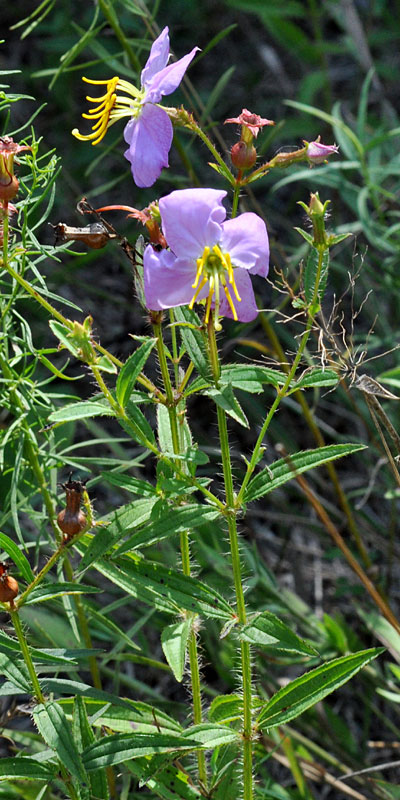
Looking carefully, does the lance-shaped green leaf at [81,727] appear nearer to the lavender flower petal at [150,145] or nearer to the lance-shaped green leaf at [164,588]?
the lance-shaped green leaf at [164,588]

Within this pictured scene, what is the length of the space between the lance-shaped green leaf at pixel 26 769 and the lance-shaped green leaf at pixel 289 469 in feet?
1.40

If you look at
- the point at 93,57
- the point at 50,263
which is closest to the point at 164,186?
the point at 50,263

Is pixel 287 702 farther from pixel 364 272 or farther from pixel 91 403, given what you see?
pixel 364 272

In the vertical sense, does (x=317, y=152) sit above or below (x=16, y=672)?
above

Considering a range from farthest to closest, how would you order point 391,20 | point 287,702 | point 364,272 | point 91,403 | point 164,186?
point 391,20 → point 164,186 → point 364,272 → point 287,702 → point 91,403

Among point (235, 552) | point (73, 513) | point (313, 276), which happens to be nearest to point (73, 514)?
point (73, 513)

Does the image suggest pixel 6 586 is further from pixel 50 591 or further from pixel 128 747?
pixel 128 747

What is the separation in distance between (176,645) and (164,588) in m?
0.07

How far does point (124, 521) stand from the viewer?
1.12 meters

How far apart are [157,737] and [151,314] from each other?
52 centimetres

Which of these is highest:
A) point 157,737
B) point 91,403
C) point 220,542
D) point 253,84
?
point 91,403

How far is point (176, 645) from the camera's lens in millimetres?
1161

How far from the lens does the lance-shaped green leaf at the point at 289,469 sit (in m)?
1.15

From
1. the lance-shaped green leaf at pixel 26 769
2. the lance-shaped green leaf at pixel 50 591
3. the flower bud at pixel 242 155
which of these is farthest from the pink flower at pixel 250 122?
the lance-shaped green leaf at pixel 26 769
